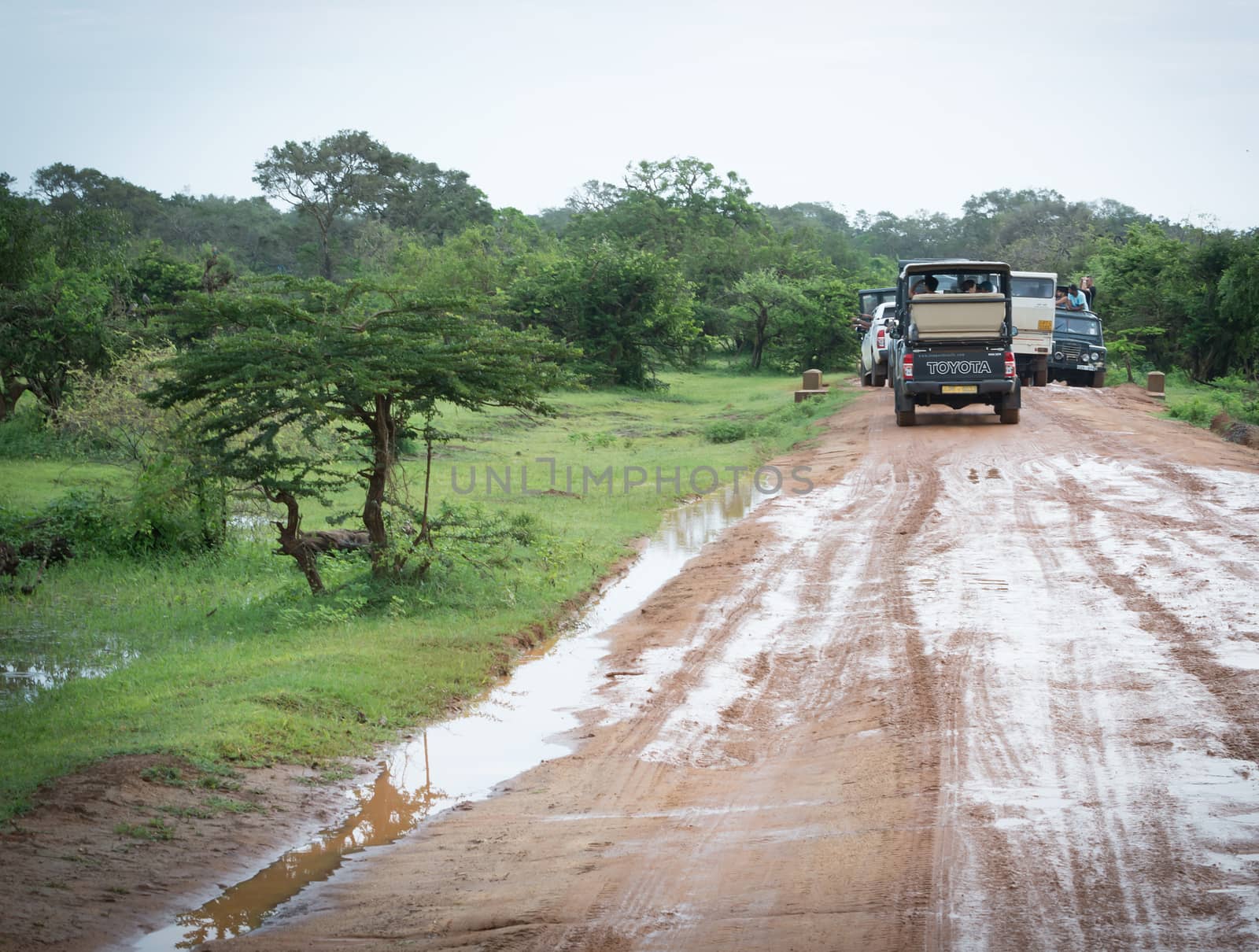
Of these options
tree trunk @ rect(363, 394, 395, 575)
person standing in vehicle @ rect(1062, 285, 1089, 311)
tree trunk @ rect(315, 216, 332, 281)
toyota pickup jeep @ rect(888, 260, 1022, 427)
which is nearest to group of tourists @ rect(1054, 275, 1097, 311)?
person standing in vehicle @ rect(1062, 285, 1089, 311)

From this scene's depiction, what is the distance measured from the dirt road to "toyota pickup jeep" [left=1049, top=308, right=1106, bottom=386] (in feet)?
54.8

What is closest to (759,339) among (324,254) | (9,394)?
(9,394)

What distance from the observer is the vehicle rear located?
25.2 meters

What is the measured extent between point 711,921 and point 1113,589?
6622 mm

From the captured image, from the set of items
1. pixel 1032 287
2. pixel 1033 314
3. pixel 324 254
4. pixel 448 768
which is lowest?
pixel 448 768

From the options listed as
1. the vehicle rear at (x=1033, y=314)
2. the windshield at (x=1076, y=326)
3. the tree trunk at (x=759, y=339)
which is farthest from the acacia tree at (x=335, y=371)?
the tree trunk at (x=759, y=339)

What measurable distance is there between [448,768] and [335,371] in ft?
11.9

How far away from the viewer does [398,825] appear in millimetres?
6301

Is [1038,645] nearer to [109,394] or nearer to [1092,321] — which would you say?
[109,394]

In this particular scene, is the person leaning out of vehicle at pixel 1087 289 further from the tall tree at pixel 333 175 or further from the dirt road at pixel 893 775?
the tall tree at pixel 333 175

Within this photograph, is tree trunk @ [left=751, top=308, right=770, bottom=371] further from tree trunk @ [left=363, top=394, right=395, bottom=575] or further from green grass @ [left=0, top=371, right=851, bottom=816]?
tree trunk @ [left=363, top=394, right=395, bottom=575]

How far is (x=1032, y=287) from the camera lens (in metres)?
25.8

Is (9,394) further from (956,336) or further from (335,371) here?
(956,336)

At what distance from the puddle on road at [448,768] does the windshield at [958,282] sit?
38.7 ft
